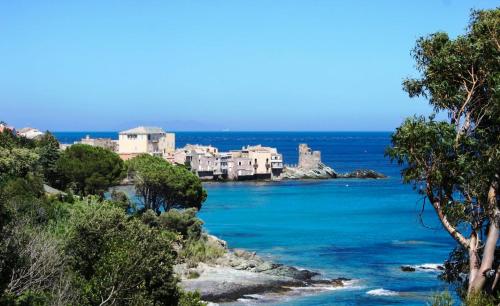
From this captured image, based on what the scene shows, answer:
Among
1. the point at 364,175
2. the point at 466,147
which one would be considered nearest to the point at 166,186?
the point at 466,147

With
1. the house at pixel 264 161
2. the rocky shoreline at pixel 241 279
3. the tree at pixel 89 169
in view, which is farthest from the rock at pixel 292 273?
the house at pixel 264 161

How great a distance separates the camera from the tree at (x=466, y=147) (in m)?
13.9

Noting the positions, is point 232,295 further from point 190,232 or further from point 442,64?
point 442,64

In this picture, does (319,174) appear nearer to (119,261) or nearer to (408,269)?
(408,269)

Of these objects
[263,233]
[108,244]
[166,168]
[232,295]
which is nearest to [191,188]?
[166,168]

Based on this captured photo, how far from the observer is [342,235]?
6303cm

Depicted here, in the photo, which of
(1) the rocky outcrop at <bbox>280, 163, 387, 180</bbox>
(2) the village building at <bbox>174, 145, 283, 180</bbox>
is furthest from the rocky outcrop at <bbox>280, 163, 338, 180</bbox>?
(2) the village building at <bbox>174, 145, 283, 180</bbox>

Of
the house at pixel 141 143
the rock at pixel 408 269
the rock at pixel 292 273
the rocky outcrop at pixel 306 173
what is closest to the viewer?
the rock at pixel 292 273

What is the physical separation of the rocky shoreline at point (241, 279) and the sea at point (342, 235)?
3.60ft

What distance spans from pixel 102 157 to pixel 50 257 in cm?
3946

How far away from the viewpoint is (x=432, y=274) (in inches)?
1729

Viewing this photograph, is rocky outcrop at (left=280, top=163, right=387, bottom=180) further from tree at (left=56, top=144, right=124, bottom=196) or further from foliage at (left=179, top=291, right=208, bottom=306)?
foliage at (left=179, top=291, right=208, bottom=306)

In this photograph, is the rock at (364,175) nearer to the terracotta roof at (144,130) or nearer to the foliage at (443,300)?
the terracotta roof at (144,130)

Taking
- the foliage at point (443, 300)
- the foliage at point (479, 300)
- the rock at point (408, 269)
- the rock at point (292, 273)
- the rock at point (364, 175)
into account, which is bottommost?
the rock at point (292, 273)
